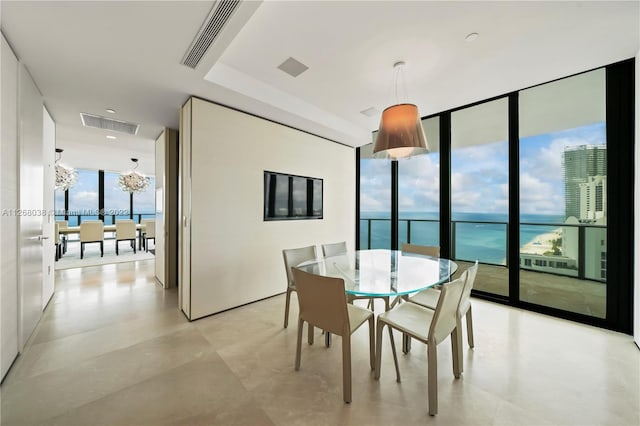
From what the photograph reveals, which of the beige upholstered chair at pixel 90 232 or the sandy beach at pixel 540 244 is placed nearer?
the sandy beach at pixel 540 244

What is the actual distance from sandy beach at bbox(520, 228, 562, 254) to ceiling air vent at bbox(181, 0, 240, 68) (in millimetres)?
4174

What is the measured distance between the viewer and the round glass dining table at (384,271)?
1.87 metres

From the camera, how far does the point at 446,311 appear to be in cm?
166

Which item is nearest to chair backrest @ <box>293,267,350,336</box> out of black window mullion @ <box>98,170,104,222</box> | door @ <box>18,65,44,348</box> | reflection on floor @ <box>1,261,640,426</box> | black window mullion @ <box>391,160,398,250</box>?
reflection on floor @ <box>1,261,640,426</box>

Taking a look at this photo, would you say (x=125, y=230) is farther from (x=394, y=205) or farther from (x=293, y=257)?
(x=394, y=205)

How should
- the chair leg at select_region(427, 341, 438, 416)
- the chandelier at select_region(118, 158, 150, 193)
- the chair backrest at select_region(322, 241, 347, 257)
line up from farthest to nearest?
the chandelier at select_region(118, 158, 150, 193) → the chair backrest at select_region(322, 241, 347, 257) → the chair leg at select_region(427, 341, 438, 416)

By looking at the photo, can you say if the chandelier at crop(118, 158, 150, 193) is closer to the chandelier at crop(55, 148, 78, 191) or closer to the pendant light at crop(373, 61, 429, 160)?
the chandelier at crop(55, 148, 78, 191)

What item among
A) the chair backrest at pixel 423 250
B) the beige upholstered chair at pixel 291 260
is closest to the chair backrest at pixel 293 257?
the beige upholstered chair at pixel 291 260

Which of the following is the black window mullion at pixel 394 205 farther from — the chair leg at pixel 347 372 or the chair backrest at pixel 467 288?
the chair leg at pixel 347 372

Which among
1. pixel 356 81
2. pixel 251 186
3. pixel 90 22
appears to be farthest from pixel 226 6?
pixel 251 186

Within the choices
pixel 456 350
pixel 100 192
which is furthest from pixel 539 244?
pixel 100 192

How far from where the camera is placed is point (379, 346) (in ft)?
6.01

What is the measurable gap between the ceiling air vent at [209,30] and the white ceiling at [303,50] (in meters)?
0.05

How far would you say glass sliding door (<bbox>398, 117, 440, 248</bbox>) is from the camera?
4.02 m
